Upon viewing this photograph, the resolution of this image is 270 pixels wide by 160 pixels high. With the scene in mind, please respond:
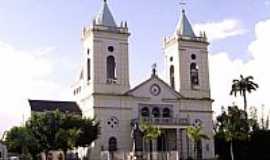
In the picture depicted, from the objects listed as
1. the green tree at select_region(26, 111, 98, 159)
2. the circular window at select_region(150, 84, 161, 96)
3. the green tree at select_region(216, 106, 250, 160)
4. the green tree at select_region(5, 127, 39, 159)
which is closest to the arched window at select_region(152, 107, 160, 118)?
the circular window at select_region(150, 84, 161, 96)

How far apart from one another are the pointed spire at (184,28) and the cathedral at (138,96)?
0.49 feet

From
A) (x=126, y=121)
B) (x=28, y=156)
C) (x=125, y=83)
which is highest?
(x=125, y=83)

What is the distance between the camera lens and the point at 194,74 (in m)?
68.1

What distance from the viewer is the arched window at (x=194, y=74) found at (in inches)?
2665

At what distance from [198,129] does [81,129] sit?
45.5ft

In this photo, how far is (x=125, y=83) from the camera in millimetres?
62625

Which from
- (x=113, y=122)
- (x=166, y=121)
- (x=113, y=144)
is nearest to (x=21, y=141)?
(x=113, y=144)

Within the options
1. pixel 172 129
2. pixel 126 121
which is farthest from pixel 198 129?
pixel 126 121

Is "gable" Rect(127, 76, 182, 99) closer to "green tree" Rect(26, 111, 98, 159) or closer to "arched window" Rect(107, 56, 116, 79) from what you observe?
"arched window" Rect(107, 56, 116, 79)

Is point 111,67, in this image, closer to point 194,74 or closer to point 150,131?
point 150,131

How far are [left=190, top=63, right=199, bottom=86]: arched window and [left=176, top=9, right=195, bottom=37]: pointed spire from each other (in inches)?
160

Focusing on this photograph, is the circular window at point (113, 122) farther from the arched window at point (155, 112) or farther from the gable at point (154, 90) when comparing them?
the arched window at point (155, 112)

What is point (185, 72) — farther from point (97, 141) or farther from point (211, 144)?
point (97, 141)

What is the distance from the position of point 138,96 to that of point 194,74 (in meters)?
9.16
